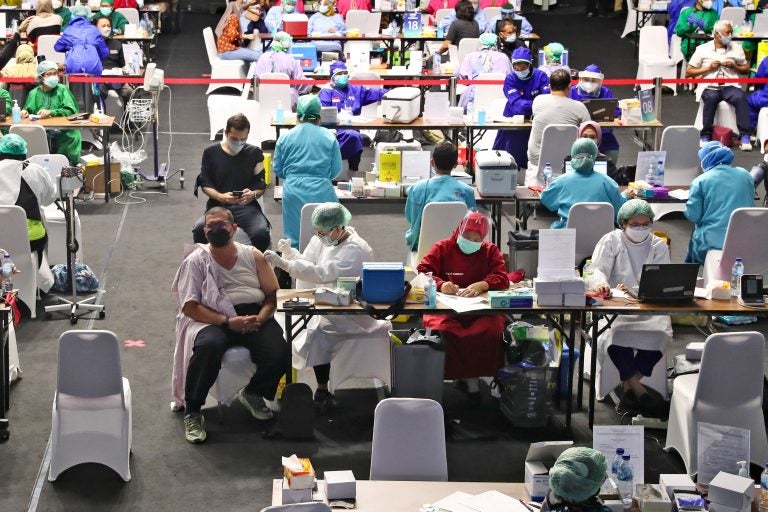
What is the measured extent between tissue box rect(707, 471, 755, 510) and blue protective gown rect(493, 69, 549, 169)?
21.6 ft

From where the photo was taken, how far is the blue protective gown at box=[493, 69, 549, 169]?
36.7ft

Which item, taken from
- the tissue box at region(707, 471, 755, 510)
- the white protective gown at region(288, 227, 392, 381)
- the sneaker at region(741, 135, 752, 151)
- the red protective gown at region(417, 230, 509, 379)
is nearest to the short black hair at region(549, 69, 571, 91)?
the sneaker at region(741, 135, 752, 151)

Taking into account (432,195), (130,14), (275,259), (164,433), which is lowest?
(164,433)

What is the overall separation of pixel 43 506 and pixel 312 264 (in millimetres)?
1939

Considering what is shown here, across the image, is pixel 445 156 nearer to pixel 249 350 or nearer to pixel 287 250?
pixel 287 250

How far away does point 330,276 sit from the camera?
7.02 meters

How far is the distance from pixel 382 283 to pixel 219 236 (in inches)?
Answer: 36.8

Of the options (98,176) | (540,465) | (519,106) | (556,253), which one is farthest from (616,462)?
(98,176)

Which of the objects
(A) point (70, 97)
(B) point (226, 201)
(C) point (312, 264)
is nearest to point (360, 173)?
(A) point (70, 97)

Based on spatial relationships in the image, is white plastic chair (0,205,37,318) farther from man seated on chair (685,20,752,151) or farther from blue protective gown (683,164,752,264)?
man seated on chair (685,20,752,151)

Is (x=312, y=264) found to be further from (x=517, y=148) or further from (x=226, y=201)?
(x=517, y=148)

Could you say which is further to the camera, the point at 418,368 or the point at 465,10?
the point at 465,10

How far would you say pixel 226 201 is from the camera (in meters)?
8.82

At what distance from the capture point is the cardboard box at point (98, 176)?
11422 mm
